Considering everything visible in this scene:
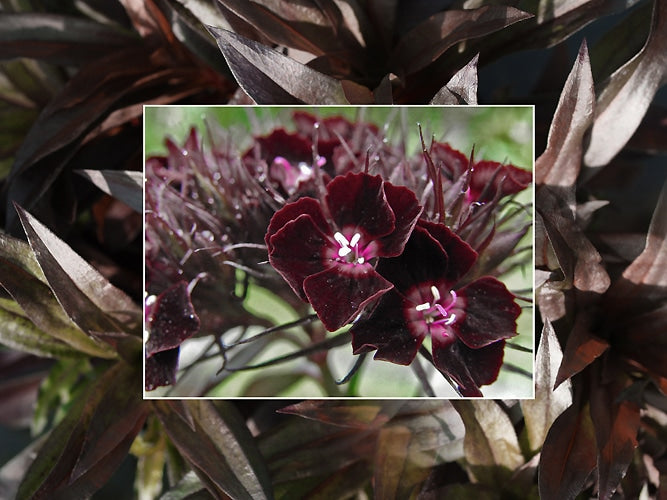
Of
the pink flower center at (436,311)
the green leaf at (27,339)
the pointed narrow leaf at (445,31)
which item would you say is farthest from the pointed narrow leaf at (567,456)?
the green leaf at (27,339)

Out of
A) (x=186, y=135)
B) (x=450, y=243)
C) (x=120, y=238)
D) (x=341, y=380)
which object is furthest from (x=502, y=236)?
(x=120, y=238)

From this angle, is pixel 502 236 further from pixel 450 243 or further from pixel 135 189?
pixel 135 189

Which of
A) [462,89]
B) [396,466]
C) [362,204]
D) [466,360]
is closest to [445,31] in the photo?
[462,89]

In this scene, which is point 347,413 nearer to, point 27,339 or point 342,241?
point 342,241

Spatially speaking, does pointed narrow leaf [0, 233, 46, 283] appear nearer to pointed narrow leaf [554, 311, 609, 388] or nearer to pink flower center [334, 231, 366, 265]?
pink flower center [334, 231, 366, 265]

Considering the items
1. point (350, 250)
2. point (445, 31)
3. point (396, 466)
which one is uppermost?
point (445, 31)

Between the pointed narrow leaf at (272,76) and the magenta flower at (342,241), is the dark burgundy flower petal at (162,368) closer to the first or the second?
the magenta flower at (342,241)
